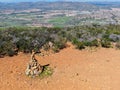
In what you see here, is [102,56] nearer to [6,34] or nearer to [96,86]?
[96,86]

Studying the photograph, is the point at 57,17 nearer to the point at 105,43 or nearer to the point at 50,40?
the point at 105,43

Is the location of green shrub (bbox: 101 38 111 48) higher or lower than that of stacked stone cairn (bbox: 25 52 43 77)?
lower

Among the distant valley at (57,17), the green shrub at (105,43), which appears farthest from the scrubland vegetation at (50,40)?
the distant valley at (57,17)

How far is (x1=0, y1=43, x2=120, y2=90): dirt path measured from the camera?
35.7 feet

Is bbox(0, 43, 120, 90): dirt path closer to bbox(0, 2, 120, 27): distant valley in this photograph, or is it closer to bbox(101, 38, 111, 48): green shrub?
bbox(101, 38, 111, 48): green shrub

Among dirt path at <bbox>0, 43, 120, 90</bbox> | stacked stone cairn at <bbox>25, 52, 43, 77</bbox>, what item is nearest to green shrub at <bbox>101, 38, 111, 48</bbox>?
dirt path at <bbox>0, 43, 120, 90</bbox>

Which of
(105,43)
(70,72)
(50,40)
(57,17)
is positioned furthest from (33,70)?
(57,17)

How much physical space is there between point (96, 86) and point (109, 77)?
1.15 metres

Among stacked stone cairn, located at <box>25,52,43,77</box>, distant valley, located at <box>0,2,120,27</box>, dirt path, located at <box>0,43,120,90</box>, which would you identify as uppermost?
stacked stone cairn, located at <box>25,52,43,77</box>

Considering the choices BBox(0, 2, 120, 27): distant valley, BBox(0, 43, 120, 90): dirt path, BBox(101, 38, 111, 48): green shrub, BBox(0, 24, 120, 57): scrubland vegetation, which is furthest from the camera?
BBox(0, 2, 120, 27): distant valley

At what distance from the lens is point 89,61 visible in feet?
45.8

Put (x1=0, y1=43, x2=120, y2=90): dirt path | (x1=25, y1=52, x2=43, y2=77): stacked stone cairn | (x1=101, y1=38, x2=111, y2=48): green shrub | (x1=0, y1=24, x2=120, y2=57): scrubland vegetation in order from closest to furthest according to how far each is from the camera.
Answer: (x1=0, y1=43, x2=120, y2=90): dirt path → (x1=25, y1=52, x2=43, y2=77): stacked stone cairn → (x1=0, y1=24, x2=120, y2=57): scrubland vegetation → (x1=101, y1=38, x2=111, y2=48): green shrub

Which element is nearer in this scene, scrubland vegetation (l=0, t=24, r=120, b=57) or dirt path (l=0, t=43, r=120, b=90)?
dirt path (l=0, t=43, r=120, b=90)

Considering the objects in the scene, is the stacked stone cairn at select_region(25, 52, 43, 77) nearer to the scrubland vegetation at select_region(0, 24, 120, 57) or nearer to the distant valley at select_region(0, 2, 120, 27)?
the scrubland vegetation at select_region(0, 24, 120, 57)
